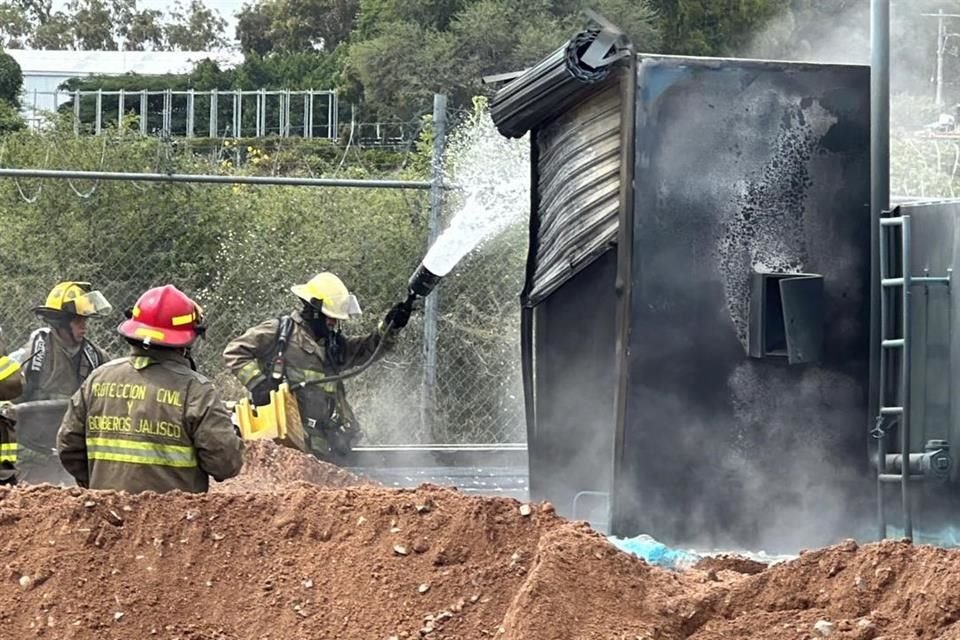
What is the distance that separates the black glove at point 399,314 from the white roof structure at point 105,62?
4005 centimetres

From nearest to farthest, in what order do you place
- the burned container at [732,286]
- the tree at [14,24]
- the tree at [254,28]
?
the burned container at [732,286], the tree at [254,28], the tree at [14,24]

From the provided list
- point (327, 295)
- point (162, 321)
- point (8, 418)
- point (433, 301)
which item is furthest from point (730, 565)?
point (433, 301)

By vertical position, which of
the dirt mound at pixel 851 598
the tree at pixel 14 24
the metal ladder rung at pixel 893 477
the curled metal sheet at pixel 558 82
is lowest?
the dirt mound at pixel 851 598

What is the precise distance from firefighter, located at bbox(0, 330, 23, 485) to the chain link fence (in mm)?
2961

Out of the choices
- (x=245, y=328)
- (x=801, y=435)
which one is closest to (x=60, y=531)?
(x=801, y=435)

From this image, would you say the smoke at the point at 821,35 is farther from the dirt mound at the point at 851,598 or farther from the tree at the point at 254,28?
the tree at the point at 254,28

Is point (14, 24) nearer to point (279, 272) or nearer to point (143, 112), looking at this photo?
point (143, 112)

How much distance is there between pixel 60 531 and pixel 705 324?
2.34 m

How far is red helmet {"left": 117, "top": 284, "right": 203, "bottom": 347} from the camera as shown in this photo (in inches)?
219

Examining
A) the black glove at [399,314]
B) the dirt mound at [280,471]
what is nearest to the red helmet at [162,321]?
the dirt mound at [280,471]

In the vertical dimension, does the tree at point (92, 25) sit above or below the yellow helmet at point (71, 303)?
above

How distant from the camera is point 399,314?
833cm

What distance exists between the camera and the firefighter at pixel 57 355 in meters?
8.32

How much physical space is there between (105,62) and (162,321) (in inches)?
1895
